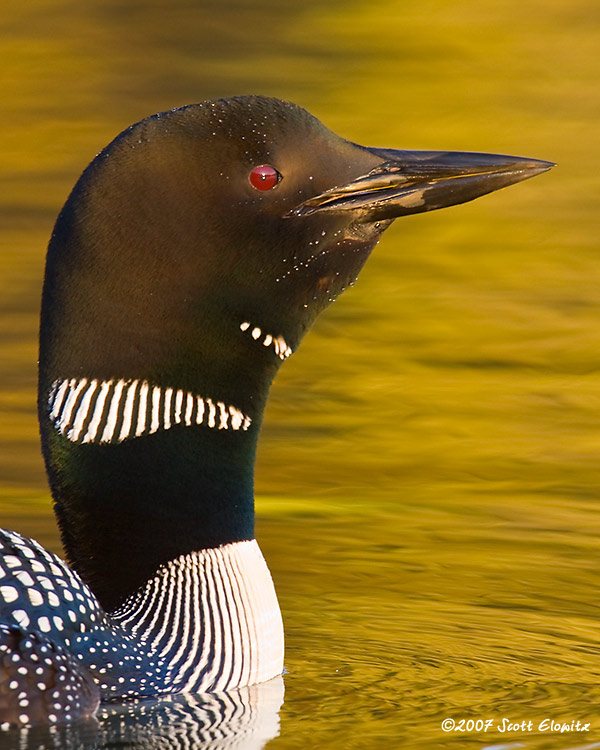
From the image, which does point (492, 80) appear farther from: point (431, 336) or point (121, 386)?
point (121, 386)

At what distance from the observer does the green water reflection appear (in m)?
4.49

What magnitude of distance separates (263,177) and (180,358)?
0.44m

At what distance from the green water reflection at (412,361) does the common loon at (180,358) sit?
363mm

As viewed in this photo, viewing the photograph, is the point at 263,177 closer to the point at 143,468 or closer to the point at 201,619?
the point at 143,468

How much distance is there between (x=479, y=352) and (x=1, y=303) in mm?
2125

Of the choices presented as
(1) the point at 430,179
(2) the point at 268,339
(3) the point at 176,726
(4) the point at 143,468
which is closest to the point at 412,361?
(1) the point at 430,179

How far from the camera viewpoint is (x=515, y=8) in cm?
1357

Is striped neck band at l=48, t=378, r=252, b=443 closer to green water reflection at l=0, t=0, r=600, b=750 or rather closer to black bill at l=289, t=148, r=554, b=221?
black bill at l=289, t=148, r=554, b=221

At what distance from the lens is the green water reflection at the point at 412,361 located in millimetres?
4488

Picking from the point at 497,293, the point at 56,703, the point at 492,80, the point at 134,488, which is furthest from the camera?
the point at 492,80

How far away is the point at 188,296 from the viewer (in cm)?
387

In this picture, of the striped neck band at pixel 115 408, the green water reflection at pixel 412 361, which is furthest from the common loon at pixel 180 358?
the green water reflection at pixel 412 361

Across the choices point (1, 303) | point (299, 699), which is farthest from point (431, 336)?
point (299, 699)

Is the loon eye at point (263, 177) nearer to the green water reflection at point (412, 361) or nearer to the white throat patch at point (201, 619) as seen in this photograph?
the white throat patch at point (201, 619)
